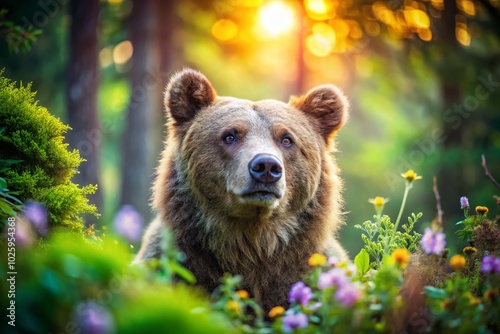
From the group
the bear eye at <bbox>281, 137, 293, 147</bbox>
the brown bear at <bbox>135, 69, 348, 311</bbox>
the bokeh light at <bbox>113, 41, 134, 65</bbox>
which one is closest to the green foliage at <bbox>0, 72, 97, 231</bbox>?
the brown bear at <bbox>135, 69, 348, 311</bbox>

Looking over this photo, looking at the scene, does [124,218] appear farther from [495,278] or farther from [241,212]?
[495,278]

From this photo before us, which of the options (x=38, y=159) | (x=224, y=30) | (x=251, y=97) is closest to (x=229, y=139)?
(x=38, y=159)

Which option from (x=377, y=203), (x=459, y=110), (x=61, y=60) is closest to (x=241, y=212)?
(x=377, y=203)

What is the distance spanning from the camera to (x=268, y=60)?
25625mm

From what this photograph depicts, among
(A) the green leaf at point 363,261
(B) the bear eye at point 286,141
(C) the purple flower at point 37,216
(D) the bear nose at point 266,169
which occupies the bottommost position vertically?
(A) the green leaf at point 363,261

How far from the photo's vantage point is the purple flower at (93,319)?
2078 mm

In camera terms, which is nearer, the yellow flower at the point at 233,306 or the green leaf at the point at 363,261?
the yellow flower at the point at 233,306

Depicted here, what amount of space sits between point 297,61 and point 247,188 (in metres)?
15.4

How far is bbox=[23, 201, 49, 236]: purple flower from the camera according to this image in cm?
309

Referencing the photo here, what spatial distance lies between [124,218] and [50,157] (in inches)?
40.9

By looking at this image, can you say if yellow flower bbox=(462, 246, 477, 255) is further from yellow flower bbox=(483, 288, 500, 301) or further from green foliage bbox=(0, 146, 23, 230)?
green foliage bbox=(0, 146, 23, 230)

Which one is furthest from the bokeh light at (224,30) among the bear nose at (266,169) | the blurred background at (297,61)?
the bear nose at (266,169)

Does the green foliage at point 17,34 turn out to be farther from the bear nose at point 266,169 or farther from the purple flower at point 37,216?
the bear nose at point 266,169

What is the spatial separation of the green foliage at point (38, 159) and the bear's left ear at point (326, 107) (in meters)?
2.22
